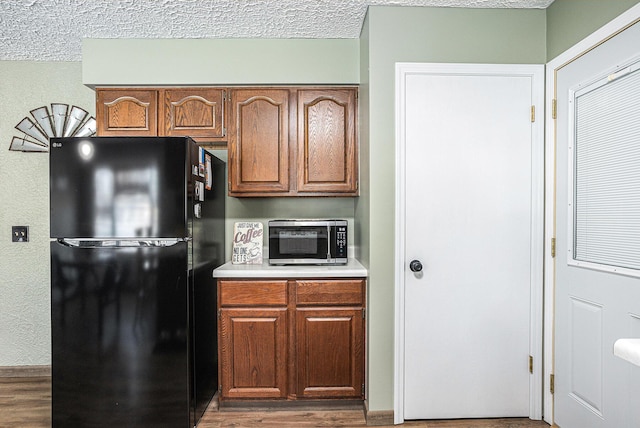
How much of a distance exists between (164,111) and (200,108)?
9.4 inches

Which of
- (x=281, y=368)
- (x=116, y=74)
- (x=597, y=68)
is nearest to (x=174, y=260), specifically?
(x=281, y=368)

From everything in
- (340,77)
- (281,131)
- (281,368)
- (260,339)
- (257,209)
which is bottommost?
(281,368)

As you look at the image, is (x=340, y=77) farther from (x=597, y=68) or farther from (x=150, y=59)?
(x=597, y=68)

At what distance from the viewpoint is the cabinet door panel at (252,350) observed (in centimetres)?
249

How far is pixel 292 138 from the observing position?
278 centimetres

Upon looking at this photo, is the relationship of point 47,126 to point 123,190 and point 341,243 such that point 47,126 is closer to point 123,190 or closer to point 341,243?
point 123,190

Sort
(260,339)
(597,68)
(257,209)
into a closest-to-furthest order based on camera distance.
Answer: (597,68) < (260,339) < (257,209)

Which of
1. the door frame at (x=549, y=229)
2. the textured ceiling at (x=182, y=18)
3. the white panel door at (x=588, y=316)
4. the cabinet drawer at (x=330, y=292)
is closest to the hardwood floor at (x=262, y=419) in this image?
the door frame at (x=549, y=229)

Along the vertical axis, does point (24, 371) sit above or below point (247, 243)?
below

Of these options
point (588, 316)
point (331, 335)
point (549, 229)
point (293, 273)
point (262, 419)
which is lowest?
point (262, 419)

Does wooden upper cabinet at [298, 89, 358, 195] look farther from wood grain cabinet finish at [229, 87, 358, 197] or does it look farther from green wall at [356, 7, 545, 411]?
green wall at [356, 7, 545, 411]

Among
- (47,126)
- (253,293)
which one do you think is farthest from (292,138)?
(47,126)

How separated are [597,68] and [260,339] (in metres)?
2.20

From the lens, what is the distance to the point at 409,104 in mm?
2330
